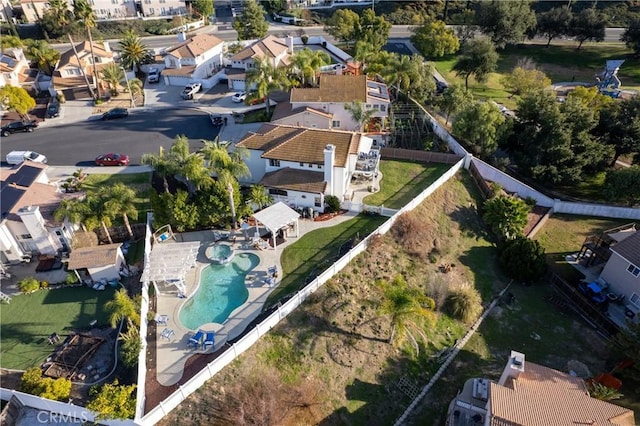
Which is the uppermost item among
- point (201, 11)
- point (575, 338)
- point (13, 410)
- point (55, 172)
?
point (201, 11)

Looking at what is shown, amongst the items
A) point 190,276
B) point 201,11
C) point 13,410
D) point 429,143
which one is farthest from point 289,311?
point 201,11

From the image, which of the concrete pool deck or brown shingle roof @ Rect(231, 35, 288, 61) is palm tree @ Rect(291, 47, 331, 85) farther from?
the concrete pool deck

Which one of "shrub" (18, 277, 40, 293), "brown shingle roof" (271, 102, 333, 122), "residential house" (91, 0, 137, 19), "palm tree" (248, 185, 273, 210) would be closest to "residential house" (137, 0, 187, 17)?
"residential house" (91, 0, 137, 19)

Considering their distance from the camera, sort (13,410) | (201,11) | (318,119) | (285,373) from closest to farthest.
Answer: (13,410) < (285,373) < (318,119) < (201,11)

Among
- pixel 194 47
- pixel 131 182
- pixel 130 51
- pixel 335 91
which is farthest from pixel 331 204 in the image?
pixel 130 51

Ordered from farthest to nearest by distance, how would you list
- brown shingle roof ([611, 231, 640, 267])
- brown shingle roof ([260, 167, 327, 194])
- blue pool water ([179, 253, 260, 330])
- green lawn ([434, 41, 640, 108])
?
1. green lawn ([434, 41, 640, 108])
2. brown shingle roof ([260, 167, 327, 194])
3. brown shingle roof ([611, 231, 640, 267])
4. blue pool water ([179, 253, 260, 330])

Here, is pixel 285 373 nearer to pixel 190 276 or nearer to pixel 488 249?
pixel 190 276

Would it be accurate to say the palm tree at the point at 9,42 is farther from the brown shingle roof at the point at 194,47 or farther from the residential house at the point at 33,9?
the brown shingle roof at the point at 194,47
